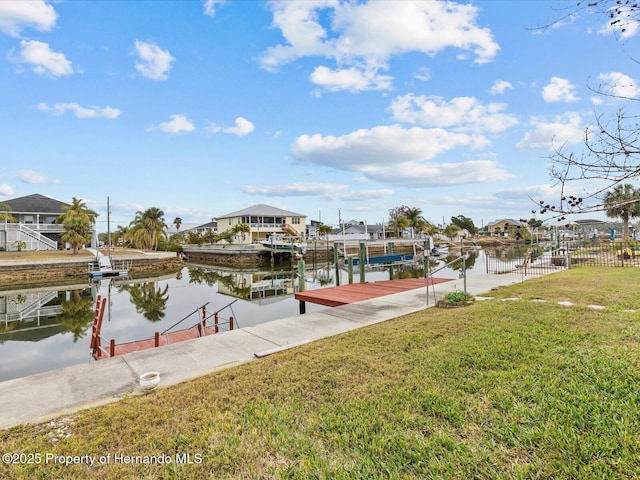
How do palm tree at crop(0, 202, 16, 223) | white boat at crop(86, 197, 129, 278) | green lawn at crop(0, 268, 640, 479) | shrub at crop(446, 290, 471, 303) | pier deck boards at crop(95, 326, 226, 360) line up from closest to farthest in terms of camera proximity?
green lawn at crop(0, 268, 640, 479), pier deck boards at crop(95, 326, 226, 360), shrub at crop(446, 290, 471, 303), white boat at crop(86, 197, 129, 278), palm tree at crop(0, 202, 16, 223)

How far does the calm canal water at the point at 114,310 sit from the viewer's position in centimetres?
997

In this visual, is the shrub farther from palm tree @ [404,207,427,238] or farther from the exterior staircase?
palm tree @ [404,207,427,238]

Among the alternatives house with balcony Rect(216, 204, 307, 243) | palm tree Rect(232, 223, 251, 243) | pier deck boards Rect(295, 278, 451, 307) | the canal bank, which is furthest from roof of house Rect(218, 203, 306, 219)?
pier deck boards Rect(295, 278, 451, 307)

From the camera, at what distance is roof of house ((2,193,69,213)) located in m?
40.6

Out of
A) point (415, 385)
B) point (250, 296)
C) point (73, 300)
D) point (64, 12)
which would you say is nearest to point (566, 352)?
point (415, 385)

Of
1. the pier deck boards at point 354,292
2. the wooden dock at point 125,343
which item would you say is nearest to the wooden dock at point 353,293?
the pier deck boards at point 354,292

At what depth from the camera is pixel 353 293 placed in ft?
38.9

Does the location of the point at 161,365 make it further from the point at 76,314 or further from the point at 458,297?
the point at 76,314

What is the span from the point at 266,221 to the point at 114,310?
1652 inches

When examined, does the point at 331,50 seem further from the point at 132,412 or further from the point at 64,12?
the point at 132,412

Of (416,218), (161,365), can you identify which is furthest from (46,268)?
(416,218)

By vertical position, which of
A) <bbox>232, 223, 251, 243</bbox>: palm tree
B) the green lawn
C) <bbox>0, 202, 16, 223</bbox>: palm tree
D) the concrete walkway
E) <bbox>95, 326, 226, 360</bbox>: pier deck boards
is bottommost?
<bbox>95, 326, 226, 360</bbox>: pier deck boards

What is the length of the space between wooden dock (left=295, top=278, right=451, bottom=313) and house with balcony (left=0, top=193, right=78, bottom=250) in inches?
1403

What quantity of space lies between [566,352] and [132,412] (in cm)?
536
